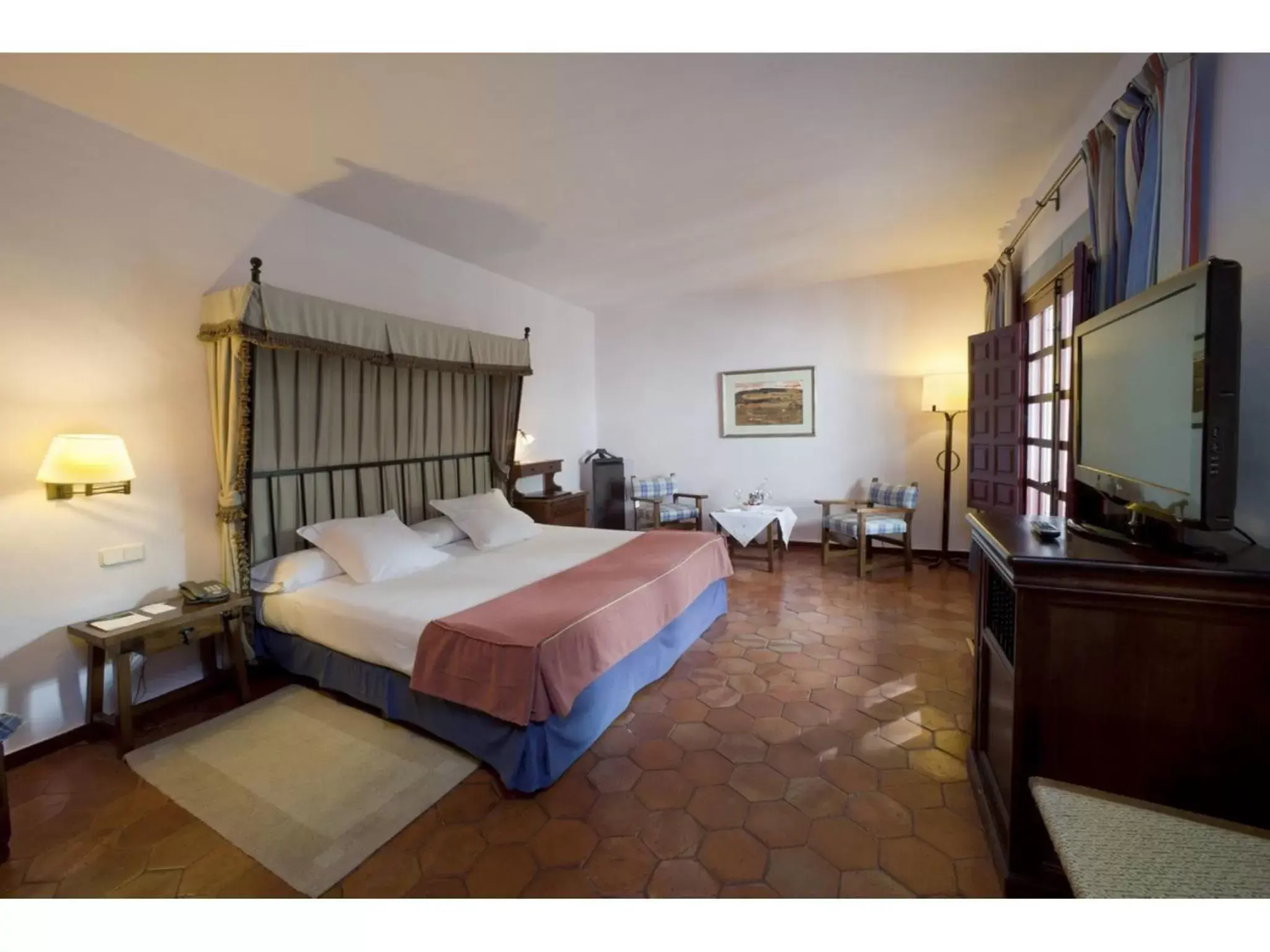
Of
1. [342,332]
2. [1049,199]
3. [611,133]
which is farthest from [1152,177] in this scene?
[342,332]

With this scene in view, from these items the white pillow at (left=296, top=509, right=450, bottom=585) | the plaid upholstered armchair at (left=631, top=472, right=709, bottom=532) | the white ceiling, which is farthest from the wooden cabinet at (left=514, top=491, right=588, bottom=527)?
the white ceiling

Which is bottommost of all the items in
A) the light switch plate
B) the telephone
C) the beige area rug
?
the beige area rug

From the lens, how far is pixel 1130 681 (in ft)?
4.26

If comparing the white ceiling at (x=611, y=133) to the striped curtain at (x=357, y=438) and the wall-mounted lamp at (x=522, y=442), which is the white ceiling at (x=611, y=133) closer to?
the striped curtain at (x=357, y=438)

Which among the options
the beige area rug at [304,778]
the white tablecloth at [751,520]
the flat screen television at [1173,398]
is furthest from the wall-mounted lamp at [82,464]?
the white tablecloth at [751,520]

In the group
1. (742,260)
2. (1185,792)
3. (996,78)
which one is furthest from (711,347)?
(1185,792)

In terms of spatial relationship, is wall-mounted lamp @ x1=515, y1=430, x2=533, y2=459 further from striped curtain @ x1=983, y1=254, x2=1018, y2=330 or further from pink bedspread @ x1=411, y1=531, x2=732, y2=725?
striped curtain @ x1=983, y1=254, x2=1018, y2=330

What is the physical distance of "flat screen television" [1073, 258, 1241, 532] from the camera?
44.6 inches

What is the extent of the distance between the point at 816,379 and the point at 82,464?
5413 mm

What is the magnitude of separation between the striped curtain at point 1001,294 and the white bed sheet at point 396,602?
342 cm

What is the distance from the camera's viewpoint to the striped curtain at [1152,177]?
159 centimetres

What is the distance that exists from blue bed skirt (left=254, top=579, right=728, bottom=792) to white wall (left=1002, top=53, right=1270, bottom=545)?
84.7 inches

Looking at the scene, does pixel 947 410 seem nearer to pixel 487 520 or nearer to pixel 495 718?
pixel 487 520
